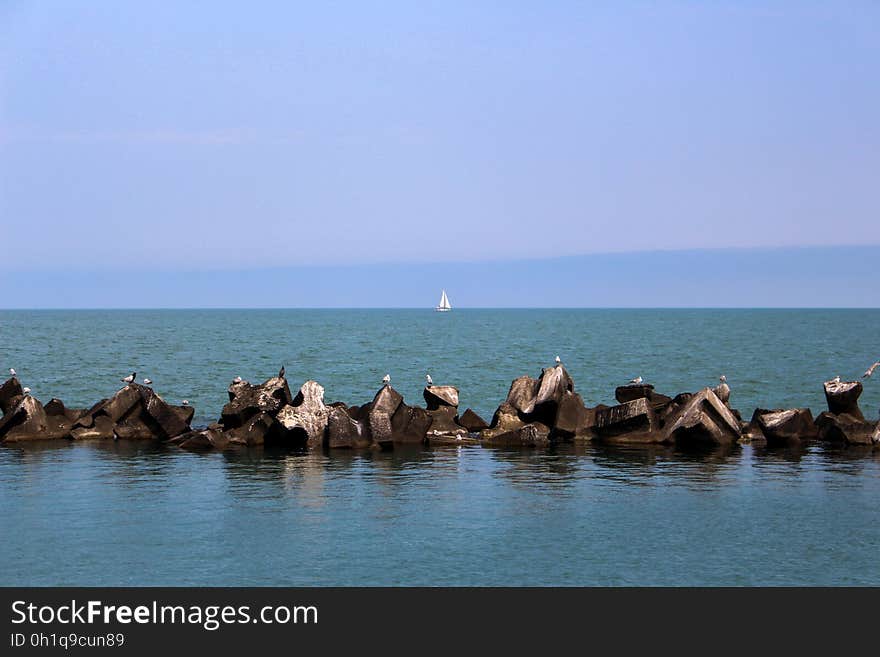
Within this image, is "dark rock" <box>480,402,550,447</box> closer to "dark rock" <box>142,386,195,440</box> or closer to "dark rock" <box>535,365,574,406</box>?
"dark rock" <box>535,365,574,406</box>

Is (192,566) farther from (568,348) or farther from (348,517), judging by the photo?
(568,348)

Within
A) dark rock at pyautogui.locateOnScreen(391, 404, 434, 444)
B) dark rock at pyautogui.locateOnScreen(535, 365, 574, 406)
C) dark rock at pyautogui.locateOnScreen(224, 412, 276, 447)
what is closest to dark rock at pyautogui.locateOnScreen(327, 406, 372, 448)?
dark rock at pyautogui.locateOnScreen(391, 404, 434, 444)

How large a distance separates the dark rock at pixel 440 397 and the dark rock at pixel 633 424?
7.72 meters

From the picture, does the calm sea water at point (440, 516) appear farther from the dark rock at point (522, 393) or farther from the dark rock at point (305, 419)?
the dark rock at point (522, 393)

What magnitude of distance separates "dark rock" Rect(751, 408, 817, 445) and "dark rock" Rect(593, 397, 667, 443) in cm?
471

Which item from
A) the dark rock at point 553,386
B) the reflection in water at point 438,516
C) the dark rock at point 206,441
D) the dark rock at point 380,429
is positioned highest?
the dark rock at point 553,386

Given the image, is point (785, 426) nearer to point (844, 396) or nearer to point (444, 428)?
point (844, 396)

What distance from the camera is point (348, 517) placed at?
2922cm

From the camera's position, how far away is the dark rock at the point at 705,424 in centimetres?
4331

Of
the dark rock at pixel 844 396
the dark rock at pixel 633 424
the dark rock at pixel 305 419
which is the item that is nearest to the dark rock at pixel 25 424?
the dark rock at pixel 305 419

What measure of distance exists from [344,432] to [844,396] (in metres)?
22.5

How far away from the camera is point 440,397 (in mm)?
48688

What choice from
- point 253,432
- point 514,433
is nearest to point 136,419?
point 253,432

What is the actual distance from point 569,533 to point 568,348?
112149 millimetres
